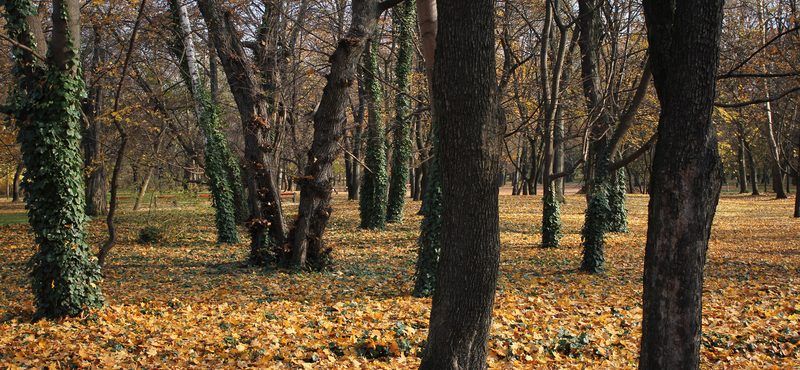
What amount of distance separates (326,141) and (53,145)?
395 cm

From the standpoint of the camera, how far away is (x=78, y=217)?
5773 millimetres

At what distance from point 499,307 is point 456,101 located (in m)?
3.70

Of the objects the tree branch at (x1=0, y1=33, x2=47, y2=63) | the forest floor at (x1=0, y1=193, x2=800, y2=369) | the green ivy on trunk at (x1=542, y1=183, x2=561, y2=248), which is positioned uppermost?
the tree branch at (x1=0, y1=33, x2=47, y2=63)

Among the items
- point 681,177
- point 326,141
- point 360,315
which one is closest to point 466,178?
point 681,177

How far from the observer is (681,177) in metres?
2.95

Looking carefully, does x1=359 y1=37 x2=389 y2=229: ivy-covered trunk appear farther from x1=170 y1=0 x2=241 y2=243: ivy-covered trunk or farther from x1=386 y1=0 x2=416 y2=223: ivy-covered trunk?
x1=170 y1=0 x2=241 y2=243: ivy-covered trunk

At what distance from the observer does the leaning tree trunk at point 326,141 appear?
316 inches

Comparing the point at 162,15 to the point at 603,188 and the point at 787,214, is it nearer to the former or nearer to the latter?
the point at 603,188

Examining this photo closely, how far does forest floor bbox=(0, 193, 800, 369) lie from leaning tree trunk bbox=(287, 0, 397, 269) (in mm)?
564

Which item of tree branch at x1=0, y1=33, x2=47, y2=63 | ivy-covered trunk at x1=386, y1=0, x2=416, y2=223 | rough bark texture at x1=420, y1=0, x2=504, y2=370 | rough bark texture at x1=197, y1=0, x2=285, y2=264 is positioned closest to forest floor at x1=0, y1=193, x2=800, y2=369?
rough bark texture at x1=197, y1=0, x2=285, y2=264

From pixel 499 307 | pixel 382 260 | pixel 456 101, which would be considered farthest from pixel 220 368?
pixel 382 260

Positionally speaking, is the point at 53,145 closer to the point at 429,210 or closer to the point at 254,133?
the point at 254,133

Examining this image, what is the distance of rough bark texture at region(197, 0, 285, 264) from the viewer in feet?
28.7

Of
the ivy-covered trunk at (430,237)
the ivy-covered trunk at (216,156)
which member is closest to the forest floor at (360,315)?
the ivy-covered trunk at (430,237)
